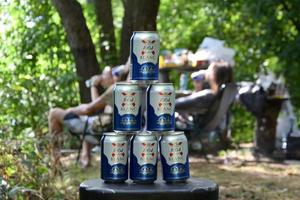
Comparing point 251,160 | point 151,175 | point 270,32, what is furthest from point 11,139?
point 270,32

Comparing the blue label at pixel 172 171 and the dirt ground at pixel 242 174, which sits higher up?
the blue label at pixel 172 171

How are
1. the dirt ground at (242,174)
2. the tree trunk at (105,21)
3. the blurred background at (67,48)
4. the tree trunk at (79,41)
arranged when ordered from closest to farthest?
1. the dirt ground at (242,174)
2. the blurred background at (67,48)
3. the tree trunk at (79,41)
4. the tree trunk at (105,21)

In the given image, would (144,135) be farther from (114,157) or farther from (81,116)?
(81,116)

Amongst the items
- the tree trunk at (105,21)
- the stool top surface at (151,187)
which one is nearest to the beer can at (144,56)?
the stool top surface at (151,187)

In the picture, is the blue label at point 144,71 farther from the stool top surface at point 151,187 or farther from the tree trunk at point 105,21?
the tree trunk at point 105,21

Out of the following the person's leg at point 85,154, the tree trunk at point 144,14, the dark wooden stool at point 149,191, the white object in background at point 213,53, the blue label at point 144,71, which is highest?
the tree trunk at point 144,14

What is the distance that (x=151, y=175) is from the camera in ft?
11.0

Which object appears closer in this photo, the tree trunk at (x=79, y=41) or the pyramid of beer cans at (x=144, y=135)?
the pyramid of beer cans at (x=144, y=135)

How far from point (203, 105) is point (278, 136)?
139 cm

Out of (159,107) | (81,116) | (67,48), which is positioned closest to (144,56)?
(159,107)

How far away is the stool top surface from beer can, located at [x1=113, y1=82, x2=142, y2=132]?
290 millimetres

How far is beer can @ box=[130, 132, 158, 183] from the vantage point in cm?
329

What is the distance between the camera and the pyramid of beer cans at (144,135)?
3.33m

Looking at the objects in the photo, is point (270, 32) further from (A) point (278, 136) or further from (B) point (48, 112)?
(B) point (48, 112)
